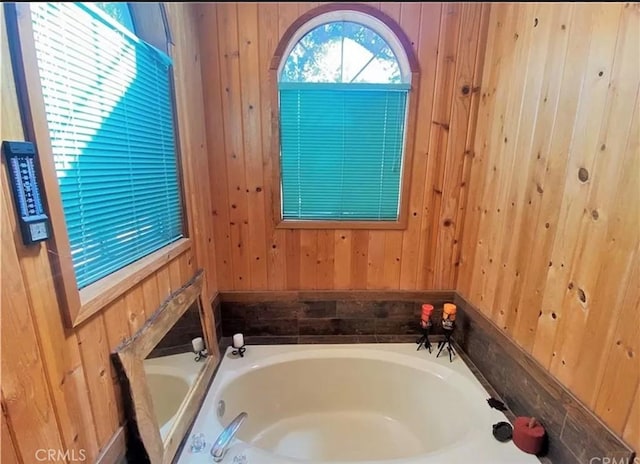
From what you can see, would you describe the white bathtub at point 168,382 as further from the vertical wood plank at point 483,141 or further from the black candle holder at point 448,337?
the vertical wood plank at point 483,141

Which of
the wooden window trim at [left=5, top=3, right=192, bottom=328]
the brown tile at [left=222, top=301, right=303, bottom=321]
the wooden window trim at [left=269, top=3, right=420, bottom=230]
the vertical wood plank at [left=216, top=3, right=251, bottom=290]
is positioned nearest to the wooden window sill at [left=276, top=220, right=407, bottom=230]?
the wooden window trim at [left=269, top=3, right=420, bottom=230]

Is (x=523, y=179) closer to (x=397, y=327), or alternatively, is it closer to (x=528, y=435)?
(x=528, y=435)

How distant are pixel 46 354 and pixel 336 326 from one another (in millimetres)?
1435

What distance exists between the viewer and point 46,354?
67cm

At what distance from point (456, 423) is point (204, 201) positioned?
1.61m

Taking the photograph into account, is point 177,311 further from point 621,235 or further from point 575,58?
point 575,58

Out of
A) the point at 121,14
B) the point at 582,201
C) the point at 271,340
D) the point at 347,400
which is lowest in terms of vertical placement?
the point at 347,400

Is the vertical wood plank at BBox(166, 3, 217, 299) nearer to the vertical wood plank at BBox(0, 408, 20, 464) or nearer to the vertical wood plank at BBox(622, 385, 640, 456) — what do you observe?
the vertical wood plank at BBox(0, 408, 20, 464)

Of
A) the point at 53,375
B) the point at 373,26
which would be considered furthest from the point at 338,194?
the point at 53,375

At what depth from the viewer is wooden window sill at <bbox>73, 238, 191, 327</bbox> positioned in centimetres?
78

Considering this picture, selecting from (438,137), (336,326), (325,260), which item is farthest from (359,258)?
(438,137)

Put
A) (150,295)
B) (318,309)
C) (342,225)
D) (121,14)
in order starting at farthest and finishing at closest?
Answer: 1. (318,309)
2. (342,225)
3. (150,295)
4. (121,14)

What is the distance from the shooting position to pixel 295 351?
1.79 m

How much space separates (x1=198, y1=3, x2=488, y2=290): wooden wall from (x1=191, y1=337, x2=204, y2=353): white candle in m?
0.39
